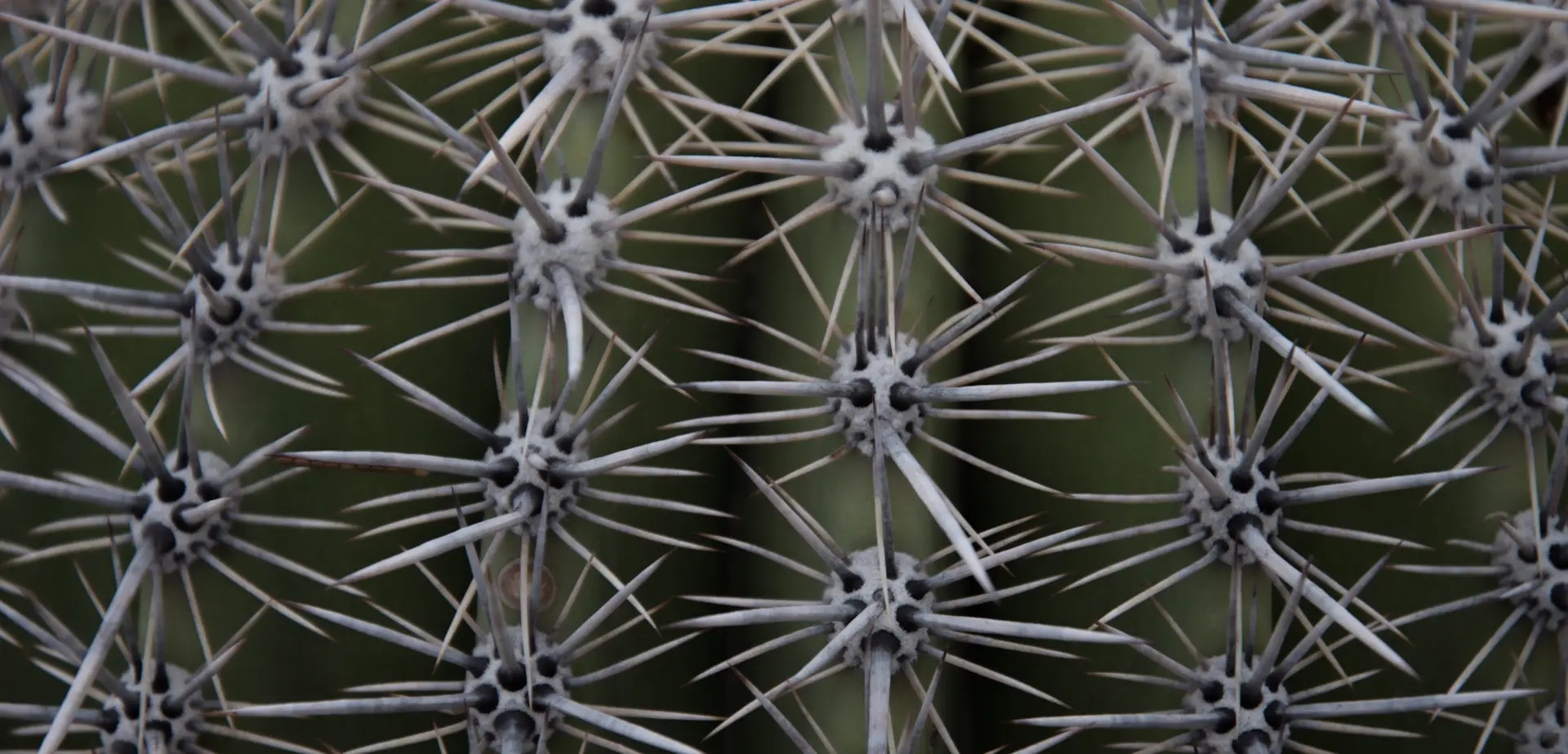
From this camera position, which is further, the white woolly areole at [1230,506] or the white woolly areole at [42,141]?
the white woolly areole at [42,141]

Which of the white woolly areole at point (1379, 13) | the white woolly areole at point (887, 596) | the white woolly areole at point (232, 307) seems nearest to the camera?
the white woolly areole at point (887, 596)

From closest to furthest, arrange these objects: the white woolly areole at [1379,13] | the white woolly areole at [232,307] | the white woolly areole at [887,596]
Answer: the white woolly areole at [887,596] < the white woolly areole at [232,307] < the white woolly areole at [1379,13]

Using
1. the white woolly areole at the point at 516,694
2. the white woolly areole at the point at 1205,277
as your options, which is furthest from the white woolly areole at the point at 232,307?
the white woolly areole at the point at 1205,277

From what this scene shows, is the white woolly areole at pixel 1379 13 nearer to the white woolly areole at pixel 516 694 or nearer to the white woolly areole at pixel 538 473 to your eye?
the white woolly areole at pixel 538 473

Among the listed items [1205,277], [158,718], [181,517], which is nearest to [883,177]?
[1205,277]

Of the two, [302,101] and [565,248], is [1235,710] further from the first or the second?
[302,101]

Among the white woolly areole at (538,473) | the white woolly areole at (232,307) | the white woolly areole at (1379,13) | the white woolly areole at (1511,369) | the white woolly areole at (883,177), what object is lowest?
the white woolly areole at (538,473)

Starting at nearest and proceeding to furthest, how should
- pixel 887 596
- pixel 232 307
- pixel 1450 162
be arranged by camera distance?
pixel 887 596 < pixel 232 307 < pixel 1450 162
